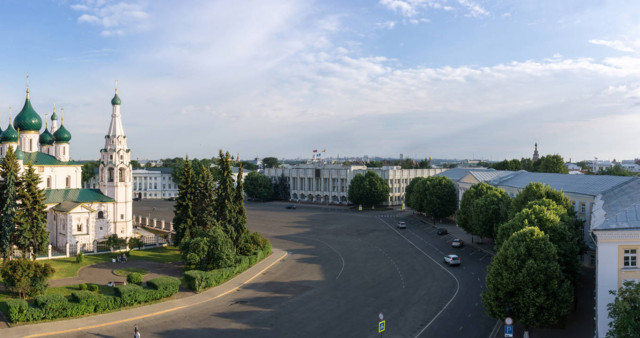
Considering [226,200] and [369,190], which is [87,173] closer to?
[369,190]

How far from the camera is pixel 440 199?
264ft

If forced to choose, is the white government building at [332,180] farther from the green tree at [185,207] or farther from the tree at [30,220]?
the tree at [30,220]

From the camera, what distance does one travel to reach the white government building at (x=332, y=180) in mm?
119444

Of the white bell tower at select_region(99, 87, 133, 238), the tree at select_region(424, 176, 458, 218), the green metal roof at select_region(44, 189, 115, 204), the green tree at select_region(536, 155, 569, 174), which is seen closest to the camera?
the green metal roof at select_region(44, 189, 115, 204)

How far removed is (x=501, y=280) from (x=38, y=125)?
2567 inches

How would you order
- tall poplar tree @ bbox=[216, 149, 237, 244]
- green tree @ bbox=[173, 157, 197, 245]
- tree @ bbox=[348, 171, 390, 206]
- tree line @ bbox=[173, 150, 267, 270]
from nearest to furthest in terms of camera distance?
tree line @ bbox=[173, 150, 267, 270]
tall poplar tree @ bbox=[216, 149, 237, 244]
green tree @ bbox=[173, 157, 197, 245]
tree @ bbox=[348, 171, 390, 206]

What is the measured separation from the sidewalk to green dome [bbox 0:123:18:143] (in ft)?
134

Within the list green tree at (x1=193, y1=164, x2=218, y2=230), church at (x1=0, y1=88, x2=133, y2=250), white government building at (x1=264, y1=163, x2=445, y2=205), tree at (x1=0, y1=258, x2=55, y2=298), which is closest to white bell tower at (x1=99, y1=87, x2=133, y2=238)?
church at (x1=0, y1=88, x2=133, y2=250)

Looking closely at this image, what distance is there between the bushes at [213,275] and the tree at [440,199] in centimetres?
4214

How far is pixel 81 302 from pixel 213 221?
18459mm

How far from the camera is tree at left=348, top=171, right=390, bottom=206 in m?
105

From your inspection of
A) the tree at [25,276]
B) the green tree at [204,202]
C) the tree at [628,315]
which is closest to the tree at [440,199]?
the green tree at [204,202]

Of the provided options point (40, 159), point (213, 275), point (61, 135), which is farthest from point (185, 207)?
point (61, 135)

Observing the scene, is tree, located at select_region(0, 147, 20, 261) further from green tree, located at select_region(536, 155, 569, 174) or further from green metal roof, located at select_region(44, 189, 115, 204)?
green tree, located at select_region(536, 155, 569, 174)
